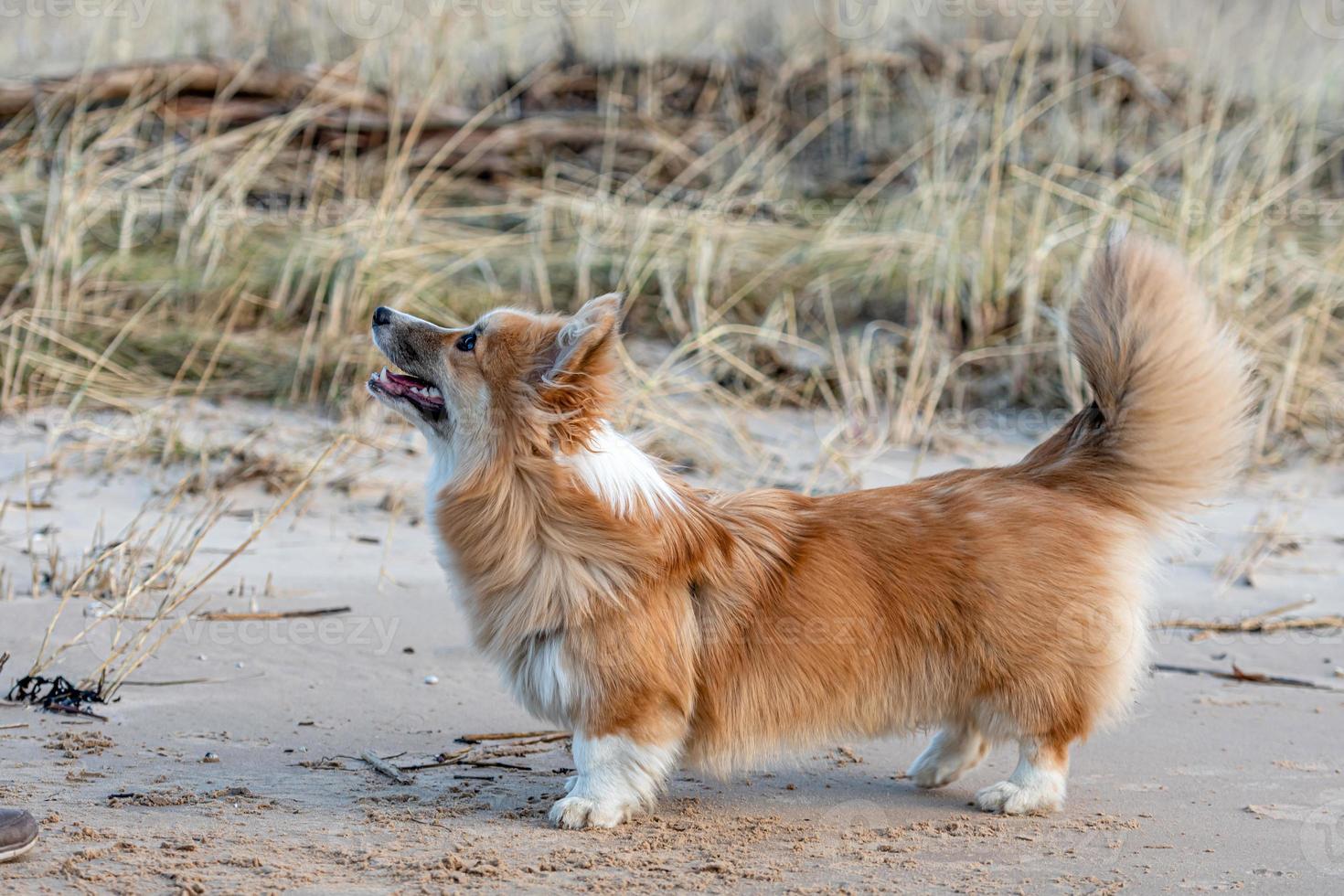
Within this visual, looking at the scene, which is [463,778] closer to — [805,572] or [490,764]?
[490,764]

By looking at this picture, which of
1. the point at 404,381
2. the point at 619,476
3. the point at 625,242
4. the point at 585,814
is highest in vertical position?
the point at 404,381

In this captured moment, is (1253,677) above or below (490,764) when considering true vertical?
above

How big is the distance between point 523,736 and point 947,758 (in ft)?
4.02

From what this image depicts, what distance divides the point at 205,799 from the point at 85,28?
27.8 ft

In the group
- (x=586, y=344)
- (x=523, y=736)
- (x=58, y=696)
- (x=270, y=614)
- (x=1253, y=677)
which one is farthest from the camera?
(x=270, y=614)

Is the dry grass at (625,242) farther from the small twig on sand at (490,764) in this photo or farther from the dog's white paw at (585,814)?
the dog's white paw at (585,814)

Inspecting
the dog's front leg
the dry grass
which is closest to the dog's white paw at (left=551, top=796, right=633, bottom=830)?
the dog's front leg

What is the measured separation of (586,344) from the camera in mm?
3547

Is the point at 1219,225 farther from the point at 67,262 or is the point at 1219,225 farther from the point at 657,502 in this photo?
the point at 67,262

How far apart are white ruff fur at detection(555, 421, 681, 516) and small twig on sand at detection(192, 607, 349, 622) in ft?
5.53

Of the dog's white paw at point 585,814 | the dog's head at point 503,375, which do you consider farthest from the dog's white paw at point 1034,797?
the dog's head at point 503,375

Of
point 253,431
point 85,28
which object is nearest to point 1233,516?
point 253,431

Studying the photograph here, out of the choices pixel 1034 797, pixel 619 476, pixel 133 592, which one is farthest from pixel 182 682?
pixel 1034 797

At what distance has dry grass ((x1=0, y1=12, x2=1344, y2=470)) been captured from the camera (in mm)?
7312
